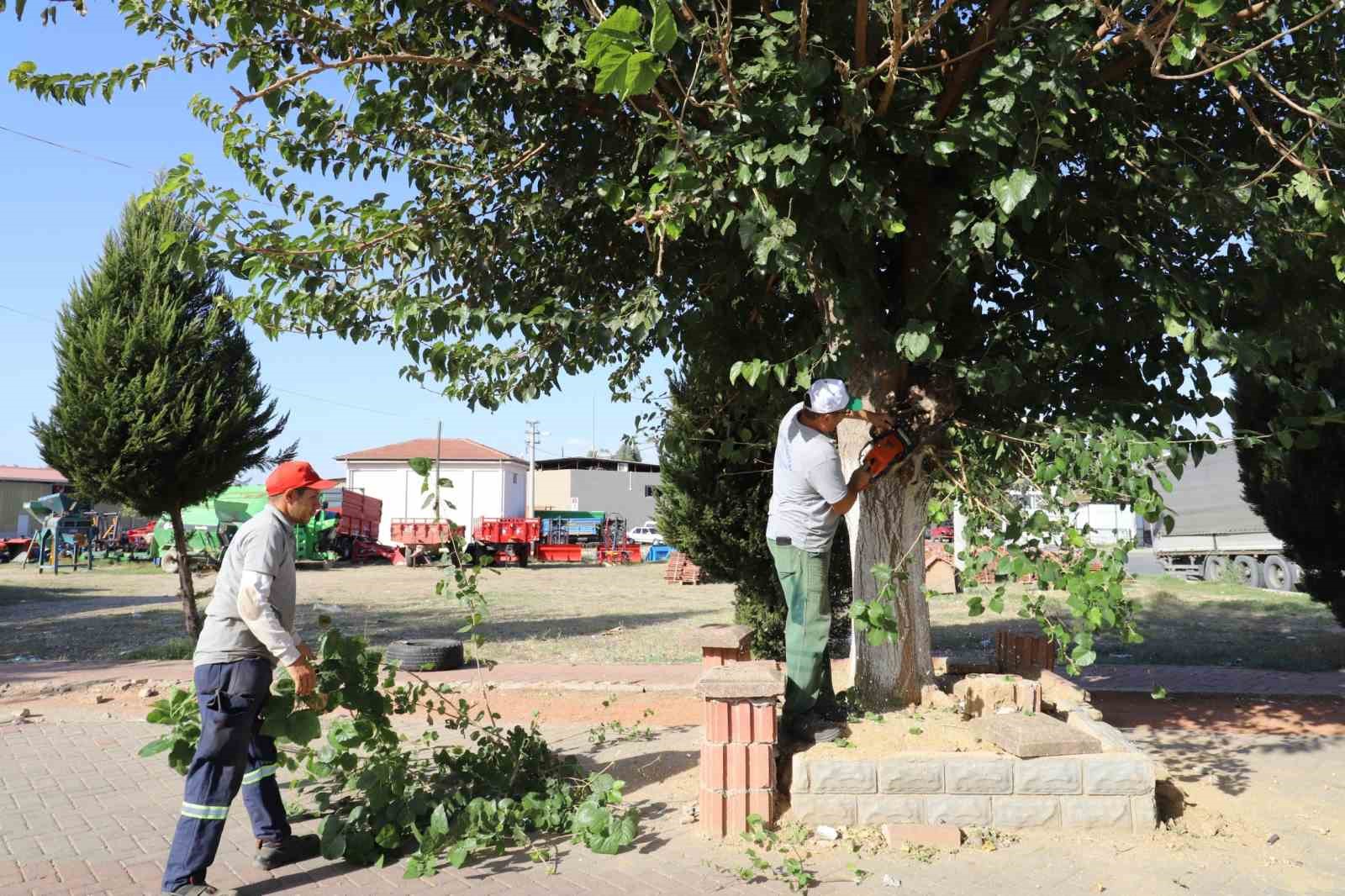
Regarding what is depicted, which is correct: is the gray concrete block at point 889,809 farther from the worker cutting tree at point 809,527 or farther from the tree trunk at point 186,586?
the tree trunk at point 186,586

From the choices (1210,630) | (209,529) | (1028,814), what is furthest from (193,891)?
Answer: (209,529)

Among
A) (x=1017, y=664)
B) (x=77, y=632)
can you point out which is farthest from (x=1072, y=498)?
(x=77, y=632)

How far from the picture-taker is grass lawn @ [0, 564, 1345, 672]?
1076cm

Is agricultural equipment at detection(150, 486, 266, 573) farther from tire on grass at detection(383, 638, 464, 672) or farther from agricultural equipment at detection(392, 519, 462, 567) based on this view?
tire on grass at detection(383, 638, 464, 672)

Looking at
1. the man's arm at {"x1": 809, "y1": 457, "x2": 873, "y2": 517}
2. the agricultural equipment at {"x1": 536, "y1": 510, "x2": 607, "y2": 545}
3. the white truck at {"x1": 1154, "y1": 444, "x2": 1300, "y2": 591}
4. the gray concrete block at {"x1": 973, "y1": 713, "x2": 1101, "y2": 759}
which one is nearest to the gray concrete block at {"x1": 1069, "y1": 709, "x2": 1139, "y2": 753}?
the gray concrete block at {"x1": 973, "y1": 713, "x2": 1101, "y2": 759}

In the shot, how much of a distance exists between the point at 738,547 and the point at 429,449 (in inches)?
1679

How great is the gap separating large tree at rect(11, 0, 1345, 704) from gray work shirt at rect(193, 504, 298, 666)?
5.33 feet

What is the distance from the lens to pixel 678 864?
4.07 meters

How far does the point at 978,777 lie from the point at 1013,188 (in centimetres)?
268

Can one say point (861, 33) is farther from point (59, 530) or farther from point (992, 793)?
point (59, 530)

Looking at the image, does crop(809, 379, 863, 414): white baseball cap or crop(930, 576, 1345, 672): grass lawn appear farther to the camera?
crop(930, 576, 1345, 672): grass lawn

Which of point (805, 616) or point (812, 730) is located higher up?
point (805, 616)

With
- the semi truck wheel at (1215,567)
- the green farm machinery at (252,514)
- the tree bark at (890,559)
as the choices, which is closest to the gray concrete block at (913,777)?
the tree bark at (890,559)

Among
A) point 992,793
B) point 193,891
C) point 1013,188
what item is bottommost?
point 193,891
